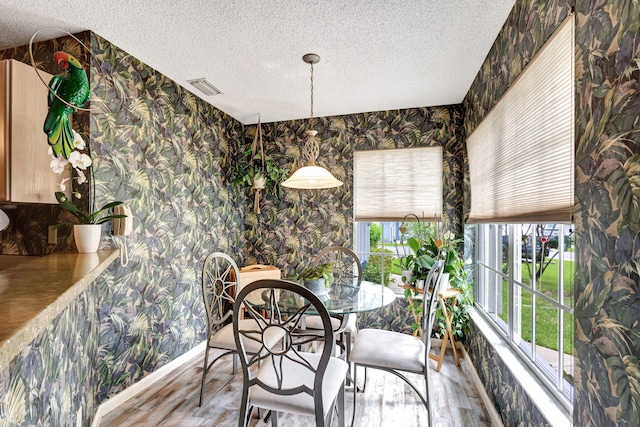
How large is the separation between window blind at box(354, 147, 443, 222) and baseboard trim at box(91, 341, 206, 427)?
2.25 metres

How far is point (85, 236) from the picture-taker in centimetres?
184

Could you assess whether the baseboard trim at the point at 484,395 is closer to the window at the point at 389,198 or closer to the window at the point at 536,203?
the window at the point at 536,203

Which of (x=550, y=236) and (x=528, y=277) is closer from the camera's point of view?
(x=550, y=236)

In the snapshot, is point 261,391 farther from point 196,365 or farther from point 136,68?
point 136,68

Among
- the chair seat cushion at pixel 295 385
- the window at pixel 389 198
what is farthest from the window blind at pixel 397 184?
the chair seat cushion at pixel 295 385

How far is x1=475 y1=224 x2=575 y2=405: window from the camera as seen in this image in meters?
1.53

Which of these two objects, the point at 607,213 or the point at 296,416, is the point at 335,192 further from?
the point at 607,213

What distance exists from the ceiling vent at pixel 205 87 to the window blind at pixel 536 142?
94.6 inches

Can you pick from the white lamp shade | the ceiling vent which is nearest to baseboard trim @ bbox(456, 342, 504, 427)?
the white lamp shade

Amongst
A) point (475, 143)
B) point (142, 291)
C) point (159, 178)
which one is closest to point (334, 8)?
point (475, 143)

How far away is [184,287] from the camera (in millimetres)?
3016

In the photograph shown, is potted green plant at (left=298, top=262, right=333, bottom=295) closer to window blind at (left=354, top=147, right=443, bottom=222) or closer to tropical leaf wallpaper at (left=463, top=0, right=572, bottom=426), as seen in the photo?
tropical leaf wallpaper at (left=463, top=0, right=572, bottom=426)

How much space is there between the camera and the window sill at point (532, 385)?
1363 mm

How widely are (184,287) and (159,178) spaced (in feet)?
3.50
